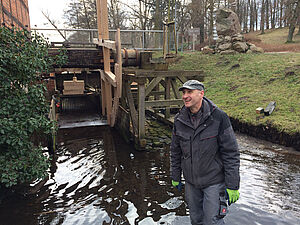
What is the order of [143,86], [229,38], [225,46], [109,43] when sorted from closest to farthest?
[143,86]
[109,43]
[225,46]
[229,38]

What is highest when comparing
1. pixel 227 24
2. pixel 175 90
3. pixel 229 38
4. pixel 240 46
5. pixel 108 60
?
pixel 227 24

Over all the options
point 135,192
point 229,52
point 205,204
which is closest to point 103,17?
point 135,192

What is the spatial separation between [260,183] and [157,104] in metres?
3.43

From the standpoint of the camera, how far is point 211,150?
109 inches

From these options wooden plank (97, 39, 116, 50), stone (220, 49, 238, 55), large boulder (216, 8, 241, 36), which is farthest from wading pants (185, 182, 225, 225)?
large boulder (216, 8, 241, 36)

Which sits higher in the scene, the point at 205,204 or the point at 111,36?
the point at 111,36

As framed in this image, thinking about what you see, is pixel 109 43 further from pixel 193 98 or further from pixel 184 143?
pixel 184 143

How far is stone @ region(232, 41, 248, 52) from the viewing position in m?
17.3

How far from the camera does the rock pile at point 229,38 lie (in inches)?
690

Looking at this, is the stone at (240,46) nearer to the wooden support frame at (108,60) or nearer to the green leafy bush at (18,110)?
the wooden support frame at (108,60)

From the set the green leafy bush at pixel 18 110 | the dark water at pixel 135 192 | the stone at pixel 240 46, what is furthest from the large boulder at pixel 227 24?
the green leafy bush at pixel 18 110

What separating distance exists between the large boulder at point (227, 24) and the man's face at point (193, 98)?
17.5 meters

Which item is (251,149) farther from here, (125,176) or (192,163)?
(192,163)

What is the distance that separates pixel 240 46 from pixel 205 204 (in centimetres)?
1654
